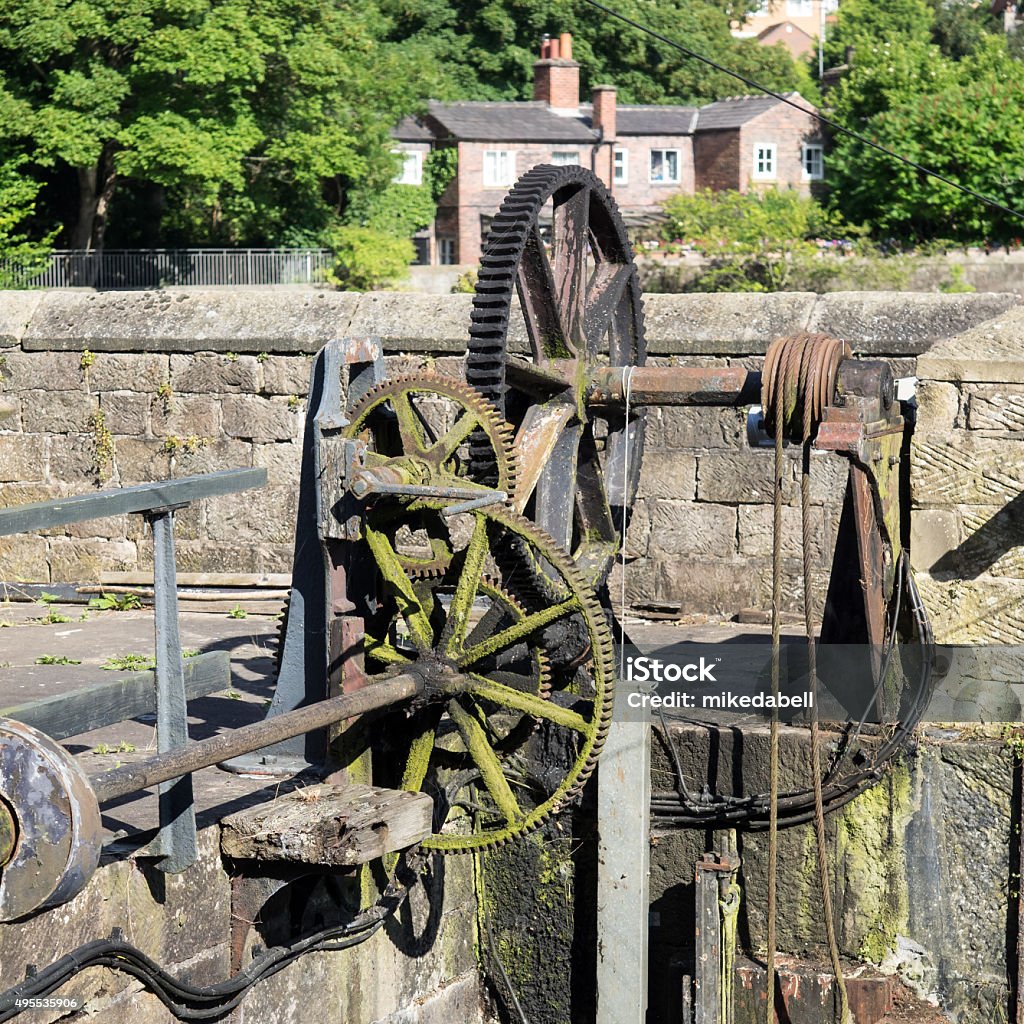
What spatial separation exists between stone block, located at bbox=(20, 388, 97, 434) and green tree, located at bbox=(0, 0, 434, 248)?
80.7 ft

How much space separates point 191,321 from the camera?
30.7ft

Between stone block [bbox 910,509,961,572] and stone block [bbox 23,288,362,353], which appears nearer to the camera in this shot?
stone block [bbox 910,509,961,572]

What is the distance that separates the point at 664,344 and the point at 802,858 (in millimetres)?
2796

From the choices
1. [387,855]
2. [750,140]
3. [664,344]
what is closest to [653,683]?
[387,855]

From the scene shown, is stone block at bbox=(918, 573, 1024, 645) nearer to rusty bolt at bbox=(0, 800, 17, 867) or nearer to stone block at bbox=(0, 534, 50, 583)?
rusty bolt at bbox=(0, 800, 17, 867)

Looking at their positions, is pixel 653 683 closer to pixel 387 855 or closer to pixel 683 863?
pixel 683 863

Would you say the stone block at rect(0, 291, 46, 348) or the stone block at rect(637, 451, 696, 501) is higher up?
the stone block at rect(0, 291, 46, 348)

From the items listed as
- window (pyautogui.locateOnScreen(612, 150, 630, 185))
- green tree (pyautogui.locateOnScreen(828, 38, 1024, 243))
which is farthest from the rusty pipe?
window (pyautogui.locateOnScreen(612, 150, 630, 185))

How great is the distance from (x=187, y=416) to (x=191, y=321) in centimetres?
48

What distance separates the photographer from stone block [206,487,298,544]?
30.8 feet

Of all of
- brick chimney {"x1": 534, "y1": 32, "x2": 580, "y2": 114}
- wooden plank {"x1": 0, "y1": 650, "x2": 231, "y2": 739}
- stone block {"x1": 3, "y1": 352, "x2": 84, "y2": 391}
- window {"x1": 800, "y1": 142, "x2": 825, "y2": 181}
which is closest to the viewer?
wooden plank {"x1": 0, "y1": 650, "x2": 231, "y2": 739}

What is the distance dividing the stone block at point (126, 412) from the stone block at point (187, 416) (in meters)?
0.06

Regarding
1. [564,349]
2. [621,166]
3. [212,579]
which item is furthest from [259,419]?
[621,166]

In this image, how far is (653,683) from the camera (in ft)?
23.9
